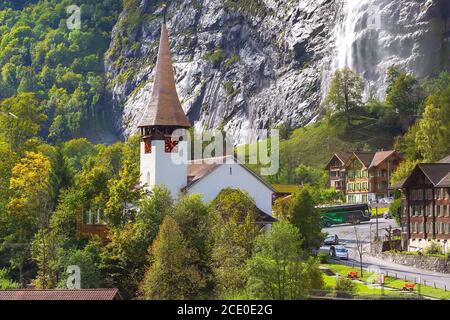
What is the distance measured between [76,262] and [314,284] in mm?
19439

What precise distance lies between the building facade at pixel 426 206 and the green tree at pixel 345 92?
7120 centimetres

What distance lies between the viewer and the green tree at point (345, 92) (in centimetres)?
16475

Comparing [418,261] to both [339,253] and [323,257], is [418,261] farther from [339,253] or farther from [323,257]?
[323,257]

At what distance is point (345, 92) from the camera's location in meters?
165

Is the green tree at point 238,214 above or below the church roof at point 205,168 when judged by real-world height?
below

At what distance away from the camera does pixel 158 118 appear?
8519 cm

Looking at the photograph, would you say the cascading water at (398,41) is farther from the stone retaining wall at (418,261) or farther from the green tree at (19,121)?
the stone retaining wall at (418,261)

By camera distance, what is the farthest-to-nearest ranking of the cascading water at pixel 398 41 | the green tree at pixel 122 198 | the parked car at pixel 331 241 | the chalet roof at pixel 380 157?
1. the cascading water at pixel 398 41
2. the chalet roof at pixel 380 157
3. the parked car at pixel 331 241
4. the green tree at pixel 122 198

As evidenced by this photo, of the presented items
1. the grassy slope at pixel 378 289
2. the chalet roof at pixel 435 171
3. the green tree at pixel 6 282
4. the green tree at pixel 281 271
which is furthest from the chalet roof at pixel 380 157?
the green tree at pixel 281 271

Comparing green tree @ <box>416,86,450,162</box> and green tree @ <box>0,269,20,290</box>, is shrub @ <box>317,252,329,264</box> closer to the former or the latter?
green tree @ <box>0,269,20,290</box>

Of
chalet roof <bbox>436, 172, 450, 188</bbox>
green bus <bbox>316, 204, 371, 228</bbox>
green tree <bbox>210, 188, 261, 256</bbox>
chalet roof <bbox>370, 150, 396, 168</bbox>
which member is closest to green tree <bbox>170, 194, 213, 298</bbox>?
green tree <bbox>210, 188, 261, 256</bbox>

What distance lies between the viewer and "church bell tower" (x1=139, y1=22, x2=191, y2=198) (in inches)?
3260

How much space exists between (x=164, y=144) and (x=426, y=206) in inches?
1061
